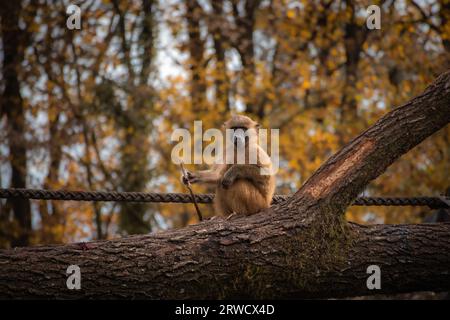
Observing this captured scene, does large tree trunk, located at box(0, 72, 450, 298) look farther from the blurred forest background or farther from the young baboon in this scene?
the blurred forest background

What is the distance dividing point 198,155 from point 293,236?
10.6m

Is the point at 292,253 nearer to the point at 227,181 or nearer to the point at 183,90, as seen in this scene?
the point at 227,181

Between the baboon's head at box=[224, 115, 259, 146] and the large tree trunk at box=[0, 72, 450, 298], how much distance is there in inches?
78.2

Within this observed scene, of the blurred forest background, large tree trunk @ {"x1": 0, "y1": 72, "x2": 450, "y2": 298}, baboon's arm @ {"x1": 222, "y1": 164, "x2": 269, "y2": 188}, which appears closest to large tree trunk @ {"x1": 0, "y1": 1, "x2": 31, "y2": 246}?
the blurred forest background

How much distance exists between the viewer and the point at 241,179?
638cm

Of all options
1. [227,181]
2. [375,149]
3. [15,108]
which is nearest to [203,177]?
[227,181]

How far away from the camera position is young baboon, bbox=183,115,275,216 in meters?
6.27

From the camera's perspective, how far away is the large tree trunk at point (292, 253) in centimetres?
404

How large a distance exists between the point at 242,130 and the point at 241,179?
0.73 meters

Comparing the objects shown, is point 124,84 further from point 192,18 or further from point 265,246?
point 265,246

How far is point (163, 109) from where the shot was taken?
15.8 m

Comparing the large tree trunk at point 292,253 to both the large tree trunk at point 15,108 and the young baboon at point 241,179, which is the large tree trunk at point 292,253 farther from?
the large tree trunk at point 15,108

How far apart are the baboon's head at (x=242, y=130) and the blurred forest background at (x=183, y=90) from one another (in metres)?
6.90

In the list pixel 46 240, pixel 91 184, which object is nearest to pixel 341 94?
pixel 91 184
